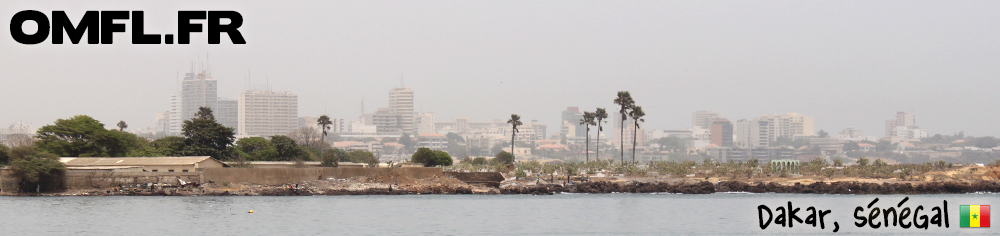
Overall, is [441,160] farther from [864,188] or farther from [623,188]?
[864,188]

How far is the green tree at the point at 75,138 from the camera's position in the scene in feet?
187

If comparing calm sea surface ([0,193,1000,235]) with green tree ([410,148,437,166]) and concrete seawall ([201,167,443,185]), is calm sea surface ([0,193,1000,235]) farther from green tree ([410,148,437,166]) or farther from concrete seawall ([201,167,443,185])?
green tree ([410,148,437,166])

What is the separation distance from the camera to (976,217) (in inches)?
1467

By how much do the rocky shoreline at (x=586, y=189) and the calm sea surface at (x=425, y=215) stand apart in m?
1.66

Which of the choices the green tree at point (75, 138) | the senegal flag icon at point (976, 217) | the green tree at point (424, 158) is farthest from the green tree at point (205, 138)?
the senegal flag icon at point (976, 217)

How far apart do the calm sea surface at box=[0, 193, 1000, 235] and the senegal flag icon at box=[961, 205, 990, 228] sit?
1.63 ft

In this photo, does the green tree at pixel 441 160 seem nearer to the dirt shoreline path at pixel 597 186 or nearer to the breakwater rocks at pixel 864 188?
the dirt shoreline path at pixel 597 186

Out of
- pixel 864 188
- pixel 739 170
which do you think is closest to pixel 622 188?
pixel 739 170

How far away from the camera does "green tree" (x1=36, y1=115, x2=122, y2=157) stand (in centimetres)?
5697

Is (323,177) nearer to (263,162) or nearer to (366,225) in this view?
(263,162)

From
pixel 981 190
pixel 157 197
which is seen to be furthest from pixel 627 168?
pixel 157 197

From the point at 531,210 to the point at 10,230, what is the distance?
21600mm

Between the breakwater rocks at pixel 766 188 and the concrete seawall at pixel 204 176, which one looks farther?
the breakwater rocks at pixel 766 188

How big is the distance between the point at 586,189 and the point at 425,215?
21043 mm
